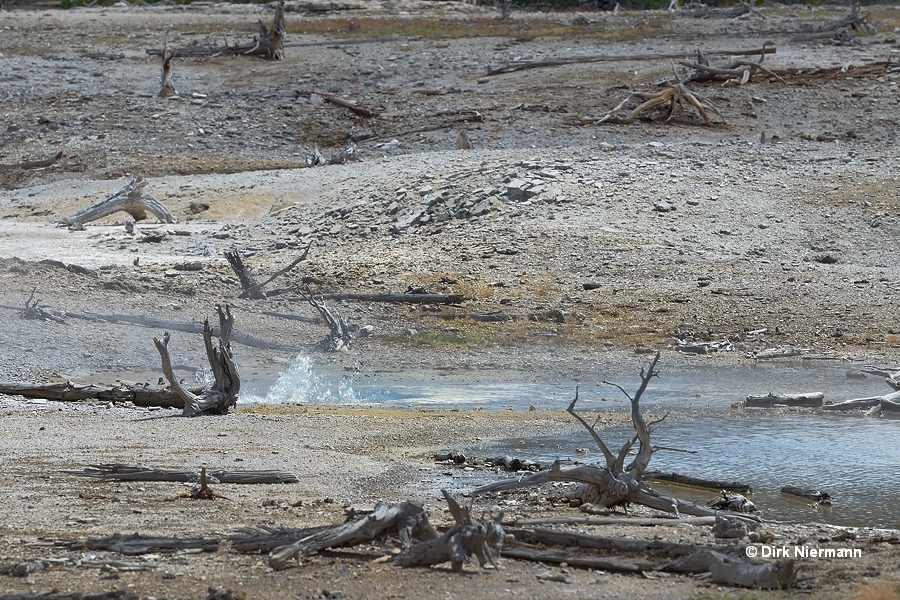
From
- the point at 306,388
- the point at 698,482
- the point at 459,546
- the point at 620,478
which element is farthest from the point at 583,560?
the point at 306,388

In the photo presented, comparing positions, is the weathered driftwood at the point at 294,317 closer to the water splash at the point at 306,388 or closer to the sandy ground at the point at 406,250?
the sandy ground at the point at 406,250

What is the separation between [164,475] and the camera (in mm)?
6734

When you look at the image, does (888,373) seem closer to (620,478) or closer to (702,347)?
(702,347)

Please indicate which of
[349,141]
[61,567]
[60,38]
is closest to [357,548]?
[61,567]

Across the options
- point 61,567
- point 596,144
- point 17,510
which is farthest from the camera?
point 596,144

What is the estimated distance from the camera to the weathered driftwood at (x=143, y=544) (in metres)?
5.24

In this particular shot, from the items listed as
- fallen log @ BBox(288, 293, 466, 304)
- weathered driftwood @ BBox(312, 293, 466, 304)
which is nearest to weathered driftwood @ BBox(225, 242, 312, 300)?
fallen log @ BBox(288, 293, 466, 304)

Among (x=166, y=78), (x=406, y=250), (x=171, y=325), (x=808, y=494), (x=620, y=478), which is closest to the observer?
(x=620, y=478)

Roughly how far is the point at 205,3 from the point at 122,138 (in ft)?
67.1

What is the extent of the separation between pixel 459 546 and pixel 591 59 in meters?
22.4

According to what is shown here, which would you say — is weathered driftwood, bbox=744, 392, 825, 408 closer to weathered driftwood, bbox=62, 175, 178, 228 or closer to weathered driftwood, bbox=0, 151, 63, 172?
weathered driftwood, bbox=62, 175, 178, 228

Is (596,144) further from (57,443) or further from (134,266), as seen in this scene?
(57,443)

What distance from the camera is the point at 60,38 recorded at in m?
32.1

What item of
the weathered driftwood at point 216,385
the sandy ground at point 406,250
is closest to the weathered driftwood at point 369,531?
the sandy ground at point 406,250
